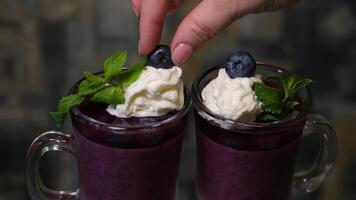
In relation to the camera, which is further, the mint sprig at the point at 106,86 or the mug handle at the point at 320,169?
the mug handle at the point at 320,169

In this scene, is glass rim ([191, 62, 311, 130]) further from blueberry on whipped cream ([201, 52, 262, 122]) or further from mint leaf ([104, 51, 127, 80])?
mint leaf ([104, 51, 127, 80])

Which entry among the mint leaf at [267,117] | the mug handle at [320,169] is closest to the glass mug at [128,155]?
the mint leaf at [267,117]

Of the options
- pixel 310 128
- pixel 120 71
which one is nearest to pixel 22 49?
pixel 120 71

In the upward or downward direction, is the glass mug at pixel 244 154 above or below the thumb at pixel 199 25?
below

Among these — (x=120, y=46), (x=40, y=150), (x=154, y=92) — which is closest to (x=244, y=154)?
(x=154, y=92)

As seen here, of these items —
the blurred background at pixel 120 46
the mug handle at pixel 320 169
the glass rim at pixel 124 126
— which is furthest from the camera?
the blurred background at pixel 120 46

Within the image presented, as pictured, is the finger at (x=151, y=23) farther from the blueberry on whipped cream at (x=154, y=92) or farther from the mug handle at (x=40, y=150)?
the mug handle at (x=40, y=150)

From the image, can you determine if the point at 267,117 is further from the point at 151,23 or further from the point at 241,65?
the point at 151,23
